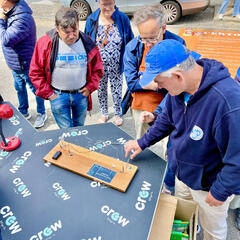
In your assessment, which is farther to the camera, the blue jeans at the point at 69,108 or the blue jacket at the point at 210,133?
the blue jeans at the point at 69,108

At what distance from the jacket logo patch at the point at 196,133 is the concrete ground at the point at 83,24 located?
1378 mm

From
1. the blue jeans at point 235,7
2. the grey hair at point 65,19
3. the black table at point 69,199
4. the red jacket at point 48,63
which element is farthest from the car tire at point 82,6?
the black table at point 69,199

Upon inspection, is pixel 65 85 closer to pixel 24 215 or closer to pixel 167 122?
pixel 167 122

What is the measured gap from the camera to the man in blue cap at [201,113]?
1295mm

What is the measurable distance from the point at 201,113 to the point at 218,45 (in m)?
3.67

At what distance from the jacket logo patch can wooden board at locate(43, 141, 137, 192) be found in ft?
1.75

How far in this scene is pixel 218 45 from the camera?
4473mm

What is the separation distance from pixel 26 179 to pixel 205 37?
4461mm

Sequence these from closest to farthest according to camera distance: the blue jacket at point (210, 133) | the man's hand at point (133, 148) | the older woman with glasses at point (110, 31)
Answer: the blue jacket at point (210, 133) → the man's hand at point (133, 148) → the older woman with glasses at point (110, 31)

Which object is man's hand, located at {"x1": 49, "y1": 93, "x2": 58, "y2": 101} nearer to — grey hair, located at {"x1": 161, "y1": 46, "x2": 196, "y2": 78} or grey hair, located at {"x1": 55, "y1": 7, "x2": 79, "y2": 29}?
grey hair, located at {"x1": 55, "y1": 7, "x2": 79, "y2": 29}

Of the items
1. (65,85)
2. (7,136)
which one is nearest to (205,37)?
(65,85)

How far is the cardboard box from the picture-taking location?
1.64 meters

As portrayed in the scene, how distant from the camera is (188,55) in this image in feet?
4.48

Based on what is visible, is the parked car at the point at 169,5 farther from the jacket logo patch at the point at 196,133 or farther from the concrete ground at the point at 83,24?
the jacket logo patch at the point at 196,133
